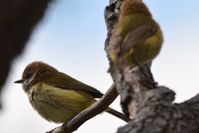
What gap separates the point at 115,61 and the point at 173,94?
1031mm

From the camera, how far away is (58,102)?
16.6 ft

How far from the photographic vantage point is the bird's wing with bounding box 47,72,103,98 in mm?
5079

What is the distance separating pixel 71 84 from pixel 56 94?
1.00 feet

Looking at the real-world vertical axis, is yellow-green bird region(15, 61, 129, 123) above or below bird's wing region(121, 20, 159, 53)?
below

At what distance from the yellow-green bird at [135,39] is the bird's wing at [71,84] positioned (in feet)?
5.59

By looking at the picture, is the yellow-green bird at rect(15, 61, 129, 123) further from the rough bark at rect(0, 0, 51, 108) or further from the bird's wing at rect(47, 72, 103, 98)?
the rough bark at rect(0, 0, 51, 108)

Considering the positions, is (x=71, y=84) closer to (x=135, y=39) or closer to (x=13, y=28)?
(x=135, y=39)

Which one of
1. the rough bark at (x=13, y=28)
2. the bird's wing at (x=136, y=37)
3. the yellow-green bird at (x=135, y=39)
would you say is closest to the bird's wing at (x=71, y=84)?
the yellow-green bird at (x=135, y=39)

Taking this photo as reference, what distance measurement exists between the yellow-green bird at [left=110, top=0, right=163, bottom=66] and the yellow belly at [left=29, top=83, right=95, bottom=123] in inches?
67.7

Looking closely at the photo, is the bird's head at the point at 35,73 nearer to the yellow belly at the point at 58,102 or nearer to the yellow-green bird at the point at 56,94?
the yellow-green bird at the point at 56,94

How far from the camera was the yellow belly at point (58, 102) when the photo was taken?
193 inches

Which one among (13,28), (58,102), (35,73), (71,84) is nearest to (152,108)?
(13,28)

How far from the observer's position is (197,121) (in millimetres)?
1778

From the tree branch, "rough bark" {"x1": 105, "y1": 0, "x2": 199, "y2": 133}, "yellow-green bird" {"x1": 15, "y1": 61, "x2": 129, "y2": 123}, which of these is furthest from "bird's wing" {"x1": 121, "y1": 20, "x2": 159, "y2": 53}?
"yellow-green bird" {"x1": 15, "y1": 61, "x2": 129, "y2": 123}
